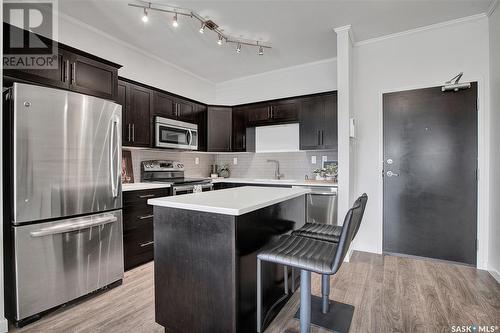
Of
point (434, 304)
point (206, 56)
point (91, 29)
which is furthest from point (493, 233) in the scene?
point (91, 29)

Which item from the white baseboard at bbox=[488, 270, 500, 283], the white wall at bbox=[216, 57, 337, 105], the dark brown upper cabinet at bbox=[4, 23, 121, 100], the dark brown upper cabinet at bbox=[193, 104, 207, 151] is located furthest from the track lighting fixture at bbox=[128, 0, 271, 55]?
the white baseboard at bbox=[488, 270, 500, 283]

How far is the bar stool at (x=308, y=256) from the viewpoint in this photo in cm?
129

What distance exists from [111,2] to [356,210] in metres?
2.94

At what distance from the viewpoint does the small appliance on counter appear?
336 centimetres

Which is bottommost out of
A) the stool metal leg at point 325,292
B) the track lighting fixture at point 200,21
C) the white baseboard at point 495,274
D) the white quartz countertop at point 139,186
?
the white baseboard at point 495,274

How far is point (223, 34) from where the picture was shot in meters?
3.13

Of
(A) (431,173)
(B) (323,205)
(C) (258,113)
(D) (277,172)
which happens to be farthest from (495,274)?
(C) (258,113)

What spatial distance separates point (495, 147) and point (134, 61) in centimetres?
446

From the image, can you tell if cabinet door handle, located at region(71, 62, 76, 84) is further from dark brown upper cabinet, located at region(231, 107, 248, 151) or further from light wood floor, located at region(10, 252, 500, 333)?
dark brown upper cabinet, located at region(231, 107, 248, 151)

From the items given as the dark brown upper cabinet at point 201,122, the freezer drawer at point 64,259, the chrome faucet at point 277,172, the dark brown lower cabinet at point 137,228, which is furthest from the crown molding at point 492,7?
the freezer drawer at point 64,259

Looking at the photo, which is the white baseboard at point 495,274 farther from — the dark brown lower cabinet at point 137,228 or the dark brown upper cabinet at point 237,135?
the dark brown lower cabinet at point 137,228

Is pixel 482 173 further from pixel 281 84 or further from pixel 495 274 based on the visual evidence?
pixel 281 84

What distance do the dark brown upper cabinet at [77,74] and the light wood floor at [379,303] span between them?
1905 millimetres

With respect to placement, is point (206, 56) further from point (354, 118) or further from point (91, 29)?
point (354, 118)
